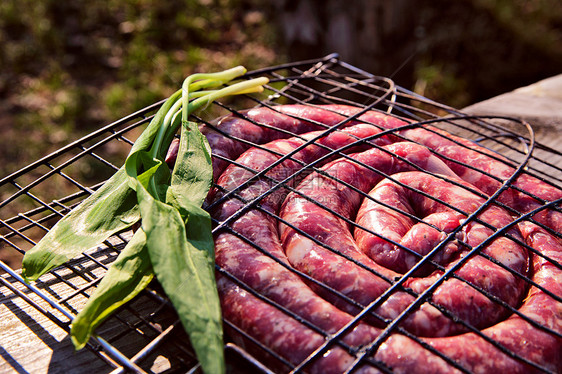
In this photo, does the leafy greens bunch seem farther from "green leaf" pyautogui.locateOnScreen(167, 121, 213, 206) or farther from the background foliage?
the background foliage

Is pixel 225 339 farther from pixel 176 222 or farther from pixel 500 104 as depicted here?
pixel 500 104

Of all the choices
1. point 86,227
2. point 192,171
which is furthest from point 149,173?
point 86,227

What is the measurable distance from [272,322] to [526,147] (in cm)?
188

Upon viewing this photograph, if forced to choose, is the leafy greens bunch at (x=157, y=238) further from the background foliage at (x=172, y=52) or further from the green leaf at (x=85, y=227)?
the background foliage at (x=172, y=52)

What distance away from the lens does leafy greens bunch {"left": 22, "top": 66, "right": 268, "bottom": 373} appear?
147cm

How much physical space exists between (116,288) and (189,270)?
241 millimetres

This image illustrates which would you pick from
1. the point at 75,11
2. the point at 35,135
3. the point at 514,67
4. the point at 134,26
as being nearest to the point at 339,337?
the point at 35,135

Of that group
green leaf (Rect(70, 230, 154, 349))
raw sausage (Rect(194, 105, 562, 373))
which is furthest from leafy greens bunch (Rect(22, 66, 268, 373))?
raw sausage (Rect(194, 105, 562, 373))

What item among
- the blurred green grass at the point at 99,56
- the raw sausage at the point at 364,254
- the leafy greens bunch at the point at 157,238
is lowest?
the blurred green grass at the point at 99,56

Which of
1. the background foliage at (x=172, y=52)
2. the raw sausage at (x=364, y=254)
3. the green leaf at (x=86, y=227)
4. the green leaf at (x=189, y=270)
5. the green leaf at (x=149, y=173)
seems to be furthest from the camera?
the background foliage at (x=172, y=52)

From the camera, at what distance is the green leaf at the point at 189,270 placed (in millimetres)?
1389

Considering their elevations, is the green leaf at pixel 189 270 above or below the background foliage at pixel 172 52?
above

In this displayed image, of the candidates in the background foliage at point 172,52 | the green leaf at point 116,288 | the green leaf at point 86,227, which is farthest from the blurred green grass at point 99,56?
the green leaf at point 116,288

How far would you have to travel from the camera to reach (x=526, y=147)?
2.73 meters
